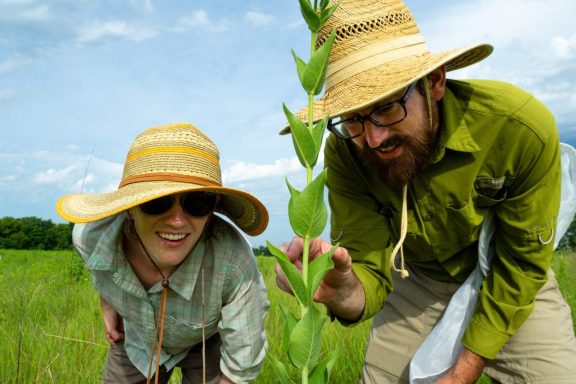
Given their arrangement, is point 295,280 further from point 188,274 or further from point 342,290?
point 188,274

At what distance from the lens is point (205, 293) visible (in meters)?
2.03

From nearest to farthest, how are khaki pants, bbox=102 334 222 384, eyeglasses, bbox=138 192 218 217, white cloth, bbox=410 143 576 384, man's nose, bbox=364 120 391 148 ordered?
1. man's nose, bbox=364 120 391 148
2. eyeglasses, bbox=138 192 218 217
3. white cloth, bbox=410 143 576 384
4. khaki pants, bbox=102 334 222 384

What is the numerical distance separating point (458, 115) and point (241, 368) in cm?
125

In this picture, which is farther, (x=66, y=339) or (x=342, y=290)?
(x=66, y=339)

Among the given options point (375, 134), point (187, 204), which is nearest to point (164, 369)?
point (187, 204)

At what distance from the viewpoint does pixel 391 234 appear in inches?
85.5

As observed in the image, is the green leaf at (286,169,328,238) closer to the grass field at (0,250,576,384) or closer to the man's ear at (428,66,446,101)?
the grass field at (0,250,576,384)

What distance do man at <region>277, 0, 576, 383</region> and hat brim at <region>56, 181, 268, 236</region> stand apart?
39 centimetres

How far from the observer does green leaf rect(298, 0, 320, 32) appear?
52 centimetres

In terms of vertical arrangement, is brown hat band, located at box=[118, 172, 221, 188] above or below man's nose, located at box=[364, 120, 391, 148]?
above

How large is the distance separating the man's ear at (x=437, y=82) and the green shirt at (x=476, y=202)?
53 mm

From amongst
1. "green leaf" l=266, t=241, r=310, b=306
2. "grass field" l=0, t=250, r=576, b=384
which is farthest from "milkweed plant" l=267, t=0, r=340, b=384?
"grass field" l=0, t=250, r=576, b=384

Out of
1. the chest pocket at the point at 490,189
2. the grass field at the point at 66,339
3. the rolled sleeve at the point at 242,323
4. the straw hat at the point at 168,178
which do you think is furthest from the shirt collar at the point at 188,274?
the chest pocket at the point at 490,189

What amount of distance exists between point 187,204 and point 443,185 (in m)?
0.92
